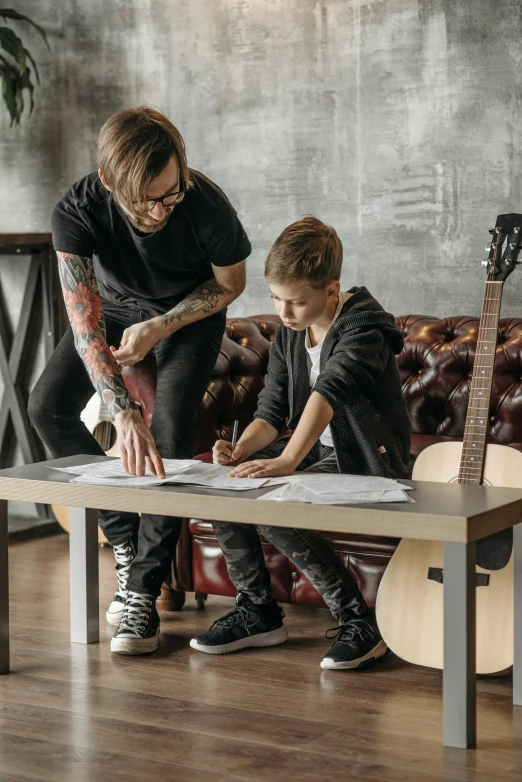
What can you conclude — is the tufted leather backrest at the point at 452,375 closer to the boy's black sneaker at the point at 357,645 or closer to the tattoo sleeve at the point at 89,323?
the boy's black sneaker at the point at 357,645

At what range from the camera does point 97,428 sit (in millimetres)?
4160

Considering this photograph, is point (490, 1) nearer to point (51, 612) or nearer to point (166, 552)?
point (166, 552)

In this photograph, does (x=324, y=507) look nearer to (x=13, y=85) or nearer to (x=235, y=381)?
(x=235, y=381)

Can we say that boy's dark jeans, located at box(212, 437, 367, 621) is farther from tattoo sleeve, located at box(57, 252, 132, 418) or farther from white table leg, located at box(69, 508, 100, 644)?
tattoo sleeve, located at box(57, 252, 132, 418)

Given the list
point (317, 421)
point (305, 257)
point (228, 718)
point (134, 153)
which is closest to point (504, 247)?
point (305, 257)

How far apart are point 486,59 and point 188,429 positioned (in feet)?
6.12

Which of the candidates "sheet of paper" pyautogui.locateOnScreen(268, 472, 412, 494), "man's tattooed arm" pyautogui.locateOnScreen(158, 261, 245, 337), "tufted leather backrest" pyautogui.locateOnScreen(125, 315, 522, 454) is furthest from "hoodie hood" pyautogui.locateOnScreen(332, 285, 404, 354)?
"tufted leather backrest" pyautogui.locateOnScreen(125, 315, 522, 454)

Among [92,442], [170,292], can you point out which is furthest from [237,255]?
[92,442]

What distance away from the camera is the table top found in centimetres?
195

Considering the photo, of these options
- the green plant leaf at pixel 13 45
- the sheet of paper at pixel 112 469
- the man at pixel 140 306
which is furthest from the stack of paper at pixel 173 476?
the green plant leaf at pixel 13 45

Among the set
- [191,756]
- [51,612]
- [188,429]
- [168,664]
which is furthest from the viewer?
[51,612]

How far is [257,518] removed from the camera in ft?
6.91

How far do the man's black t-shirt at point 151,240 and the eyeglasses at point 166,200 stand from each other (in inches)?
8.3

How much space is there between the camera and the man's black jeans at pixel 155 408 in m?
2.77
